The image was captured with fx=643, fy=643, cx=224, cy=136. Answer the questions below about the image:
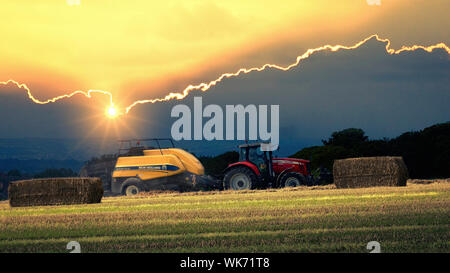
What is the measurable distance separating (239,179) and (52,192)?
1113cm

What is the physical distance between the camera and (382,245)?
44.2ft

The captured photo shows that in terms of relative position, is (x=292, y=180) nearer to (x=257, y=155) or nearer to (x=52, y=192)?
(x=257, y=155)

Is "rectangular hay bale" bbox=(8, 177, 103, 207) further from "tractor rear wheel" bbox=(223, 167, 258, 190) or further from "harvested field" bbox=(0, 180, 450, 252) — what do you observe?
"tractor rear wheel" bbox=(223, 167, 258, 190)

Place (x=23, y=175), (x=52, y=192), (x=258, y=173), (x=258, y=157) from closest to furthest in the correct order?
1. (x=52, y=192)
2. (x=258, y=173)
3. (x=258, y=157)
4. (x=23, y=175)

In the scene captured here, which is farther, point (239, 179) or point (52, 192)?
point (239, 179)

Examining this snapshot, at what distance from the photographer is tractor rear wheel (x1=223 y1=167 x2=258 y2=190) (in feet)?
124

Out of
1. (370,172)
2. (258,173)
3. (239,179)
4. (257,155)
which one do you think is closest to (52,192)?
(239,179)

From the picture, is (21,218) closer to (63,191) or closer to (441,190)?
(63,191)

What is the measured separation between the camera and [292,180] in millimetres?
38125

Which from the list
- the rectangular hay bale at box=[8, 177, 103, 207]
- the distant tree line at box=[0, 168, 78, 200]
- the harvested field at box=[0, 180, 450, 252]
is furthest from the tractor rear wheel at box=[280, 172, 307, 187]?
the distant tree line at box=[0, 168, 78, 200]

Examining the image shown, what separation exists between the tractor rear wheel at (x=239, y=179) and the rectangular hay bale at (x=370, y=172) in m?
4.99

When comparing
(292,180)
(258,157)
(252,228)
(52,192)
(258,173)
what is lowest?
(252,228)

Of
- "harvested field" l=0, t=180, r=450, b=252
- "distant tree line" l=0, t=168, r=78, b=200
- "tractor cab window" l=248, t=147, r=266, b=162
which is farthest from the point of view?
"distant tree line" l=0, t=168, r=78, b=200

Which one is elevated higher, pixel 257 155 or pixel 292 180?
pixel 257 155
